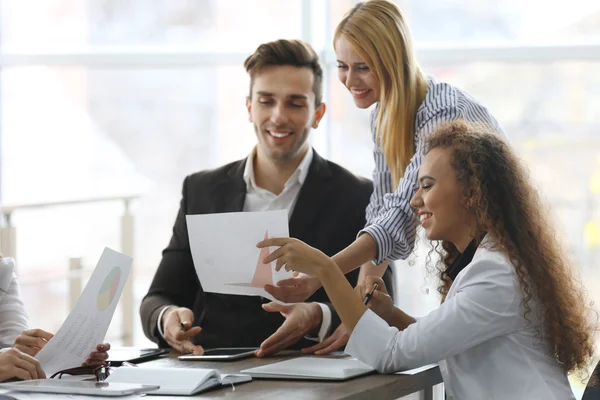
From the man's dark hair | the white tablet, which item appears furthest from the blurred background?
the white tablet

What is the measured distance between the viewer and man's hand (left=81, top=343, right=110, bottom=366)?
2.13 m

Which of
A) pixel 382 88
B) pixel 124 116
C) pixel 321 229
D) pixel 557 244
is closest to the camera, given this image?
pixel 557 244

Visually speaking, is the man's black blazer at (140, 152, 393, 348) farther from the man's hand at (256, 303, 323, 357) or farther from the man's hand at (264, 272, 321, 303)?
the man's hand at (264, 272, 321, 303)

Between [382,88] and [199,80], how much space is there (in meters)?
2.60

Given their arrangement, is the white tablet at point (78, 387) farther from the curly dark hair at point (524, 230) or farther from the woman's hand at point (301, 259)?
the curly dark hair at point (524, 230)

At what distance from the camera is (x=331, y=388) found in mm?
1896

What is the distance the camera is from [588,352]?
2.07m

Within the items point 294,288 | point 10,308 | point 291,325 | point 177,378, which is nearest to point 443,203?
point 294,288

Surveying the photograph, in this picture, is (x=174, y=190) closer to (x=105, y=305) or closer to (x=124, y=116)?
(x=124, y=116)

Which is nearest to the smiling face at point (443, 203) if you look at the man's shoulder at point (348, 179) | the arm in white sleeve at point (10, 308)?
the man's shoulder at point (348, 179)

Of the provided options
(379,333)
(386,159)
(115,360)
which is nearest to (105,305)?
(115,360)

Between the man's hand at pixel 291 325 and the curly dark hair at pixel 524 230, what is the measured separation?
564mm

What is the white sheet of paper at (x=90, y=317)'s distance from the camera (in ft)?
6.34

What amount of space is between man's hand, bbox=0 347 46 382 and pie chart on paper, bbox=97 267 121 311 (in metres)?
0.18
